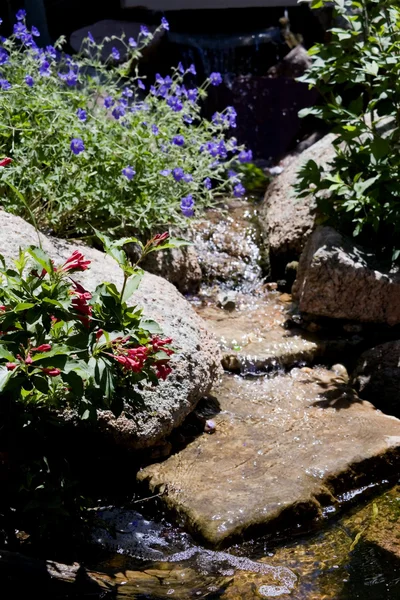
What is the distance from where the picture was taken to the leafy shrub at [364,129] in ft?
17.3

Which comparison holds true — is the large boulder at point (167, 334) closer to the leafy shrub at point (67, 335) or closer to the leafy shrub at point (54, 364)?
A: the leafy shrub at point (54, 364)

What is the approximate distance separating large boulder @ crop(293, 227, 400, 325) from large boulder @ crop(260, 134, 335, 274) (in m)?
0.72

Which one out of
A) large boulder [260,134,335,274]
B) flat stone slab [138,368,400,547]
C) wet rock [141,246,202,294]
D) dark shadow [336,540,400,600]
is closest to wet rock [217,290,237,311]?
wet rock [141,246,202,294]

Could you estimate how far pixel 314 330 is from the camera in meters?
5.58

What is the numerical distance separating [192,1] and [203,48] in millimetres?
1288

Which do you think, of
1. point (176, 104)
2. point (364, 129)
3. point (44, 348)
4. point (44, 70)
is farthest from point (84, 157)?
point (44, 348)

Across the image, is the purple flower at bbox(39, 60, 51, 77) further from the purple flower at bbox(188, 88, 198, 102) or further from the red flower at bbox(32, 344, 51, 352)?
the red flower at bbox(32, 344, 51, 352)

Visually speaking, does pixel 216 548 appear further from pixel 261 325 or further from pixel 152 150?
pixel 152 150

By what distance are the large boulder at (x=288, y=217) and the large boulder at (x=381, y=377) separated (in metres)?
1.38

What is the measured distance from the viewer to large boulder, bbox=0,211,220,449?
13.0 feet

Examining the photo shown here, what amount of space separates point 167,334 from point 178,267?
1605 millimetres

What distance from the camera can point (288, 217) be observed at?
252 inches

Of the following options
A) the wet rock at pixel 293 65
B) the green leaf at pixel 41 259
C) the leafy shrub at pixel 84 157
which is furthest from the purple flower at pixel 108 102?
the wet rock at pixel 293 65

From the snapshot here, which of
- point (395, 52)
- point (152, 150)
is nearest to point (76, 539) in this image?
point (152, 150)
